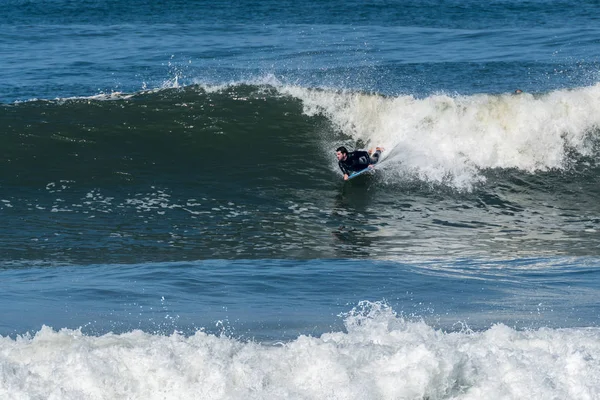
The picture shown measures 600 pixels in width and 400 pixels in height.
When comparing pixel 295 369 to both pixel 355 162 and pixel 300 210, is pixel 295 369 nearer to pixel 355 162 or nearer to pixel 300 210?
pixel 300 210

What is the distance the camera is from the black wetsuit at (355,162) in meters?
16.8

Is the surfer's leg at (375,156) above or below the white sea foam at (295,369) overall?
above

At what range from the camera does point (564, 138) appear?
19.4m

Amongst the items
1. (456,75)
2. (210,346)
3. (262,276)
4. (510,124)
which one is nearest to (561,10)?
(456,75)

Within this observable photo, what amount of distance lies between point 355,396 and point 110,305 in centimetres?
344

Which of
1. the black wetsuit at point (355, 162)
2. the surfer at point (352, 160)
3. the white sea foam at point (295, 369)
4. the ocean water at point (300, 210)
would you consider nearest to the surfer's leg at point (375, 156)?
the surfer at point (352, 160)

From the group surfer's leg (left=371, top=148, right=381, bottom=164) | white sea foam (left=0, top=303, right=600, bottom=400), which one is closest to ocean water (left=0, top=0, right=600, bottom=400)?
white sea foam (left=0, top=303, right=600, bottom=400)

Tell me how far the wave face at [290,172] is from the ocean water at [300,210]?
58 millimetres

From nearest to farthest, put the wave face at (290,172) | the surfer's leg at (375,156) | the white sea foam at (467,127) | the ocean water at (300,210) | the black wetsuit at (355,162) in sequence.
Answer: the ocean water at (300,210) → the wave face at (290,172) → the black wetsuit at (355,162) → the surfer's leg at (375,156) → the white sea foam at (467,127)

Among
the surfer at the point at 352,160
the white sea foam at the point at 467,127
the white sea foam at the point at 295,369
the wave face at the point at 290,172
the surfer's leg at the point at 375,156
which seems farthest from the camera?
the white sea foam at the point at 467,127

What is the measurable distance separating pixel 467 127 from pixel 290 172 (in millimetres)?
3901

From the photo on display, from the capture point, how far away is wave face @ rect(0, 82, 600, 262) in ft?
47.6

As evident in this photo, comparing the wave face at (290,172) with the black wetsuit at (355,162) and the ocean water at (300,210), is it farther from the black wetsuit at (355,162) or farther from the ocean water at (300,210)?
the black wetsuit at (355,162)

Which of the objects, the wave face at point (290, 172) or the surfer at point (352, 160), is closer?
the wave face at point (290, 172)
